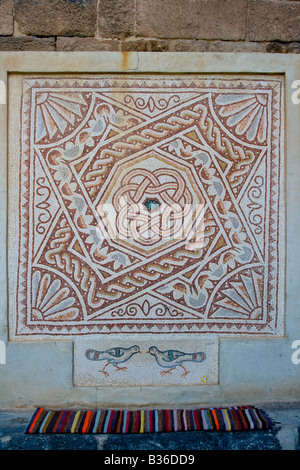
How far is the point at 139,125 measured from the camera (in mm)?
2039

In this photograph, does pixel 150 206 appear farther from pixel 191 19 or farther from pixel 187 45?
pixel 191 19

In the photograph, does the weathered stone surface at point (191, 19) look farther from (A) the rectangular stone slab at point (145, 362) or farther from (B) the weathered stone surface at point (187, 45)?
(A) the rectangular stone slab at point (145, 362)

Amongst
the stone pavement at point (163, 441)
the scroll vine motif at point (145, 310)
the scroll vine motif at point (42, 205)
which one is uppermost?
the scroll vine motif at point (42, 205)

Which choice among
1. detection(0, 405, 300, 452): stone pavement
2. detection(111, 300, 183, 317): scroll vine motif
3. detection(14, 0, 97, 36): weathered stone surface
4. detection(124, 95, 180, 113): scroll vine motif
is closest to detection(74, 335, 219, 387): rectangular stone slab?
detection(111, 300, 183, 317): scroll vine motif

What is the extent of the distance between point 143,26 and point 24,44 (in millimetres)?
629

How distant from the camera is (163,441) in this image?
1769mm

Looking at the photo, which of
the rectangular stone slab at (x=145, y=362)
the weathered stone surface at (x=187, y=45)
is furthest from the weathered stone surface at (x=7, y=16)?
the rectangular stone slab at (x=145, y=362)

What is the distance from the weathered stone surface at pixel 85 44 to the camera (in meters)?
2.03

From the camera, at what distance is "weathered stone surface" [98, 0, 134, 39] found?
2.04 meters

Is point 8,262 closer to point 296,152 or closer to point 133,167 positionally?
point 133,167

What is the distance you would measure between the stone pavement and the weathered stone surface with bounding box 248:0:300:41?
6.57ft

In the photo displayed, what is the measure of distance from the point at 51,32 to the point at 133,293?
143cm

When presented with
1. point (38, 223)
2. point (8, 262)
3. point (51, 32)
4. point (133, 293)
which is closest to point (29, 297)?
point (8, 262)

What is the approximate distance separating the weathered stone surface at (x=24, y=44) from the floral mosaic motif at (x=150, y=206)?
160mm
